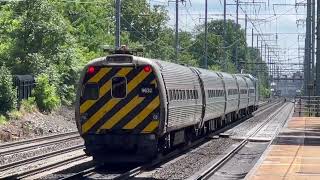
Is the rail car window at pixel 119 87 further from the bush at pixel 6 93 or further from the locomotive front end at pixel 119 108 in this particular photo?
the bush at pixel 6 93

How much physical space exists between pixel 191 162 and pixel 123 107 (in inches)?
137

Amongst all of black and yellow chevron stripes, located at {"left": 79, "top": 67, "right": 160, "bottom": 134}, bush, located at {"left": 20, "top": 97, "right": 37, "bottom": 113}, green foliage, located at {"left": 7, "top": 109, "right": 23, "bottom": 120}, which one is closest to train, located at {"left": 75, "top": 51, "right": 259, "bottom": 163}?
black and yellow chevron stripes, located at {"left": 79, "top": 67, "right": 160, "bottom": 134}

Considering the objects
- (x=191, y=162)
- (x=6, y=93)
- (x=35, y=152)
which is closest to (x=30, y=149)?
(x=35, y=152)

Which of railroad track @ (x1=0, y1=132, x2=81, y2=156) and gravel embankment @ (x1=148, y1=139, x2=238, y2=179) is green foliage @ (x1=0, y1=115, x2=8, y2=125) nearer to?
railroad track @ (x1=0, y1=132, x2=81, y2=156)

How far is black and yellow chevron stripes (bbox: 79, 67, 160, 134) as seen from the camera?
1992 centimetres

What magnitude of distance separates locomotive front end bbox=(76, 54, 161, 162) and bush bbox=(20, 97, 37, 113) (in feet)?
67.8

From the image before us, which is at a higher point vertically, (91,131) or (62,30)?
(62,30)

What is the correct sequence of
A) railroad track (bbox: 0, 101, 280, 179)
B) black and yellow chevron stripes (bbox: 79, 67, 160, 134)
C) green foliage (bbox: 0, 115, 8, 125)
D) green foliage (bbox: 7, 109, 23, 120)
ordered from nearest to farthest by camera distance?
railroad track (bbox: 0, 101, 280, 179) → black and yellow chevron stripes (bbox: 79, 67, 160, 134) → green foliage (bbox: 0, 115, 8, 125) → green foliage (bbox: 7, 109, 23, 120)

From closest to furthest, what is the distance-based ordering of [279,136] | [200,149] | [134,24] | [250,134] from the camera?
1. [200,149]
2. [279,136]
3. [250,134]
4. [134,24]

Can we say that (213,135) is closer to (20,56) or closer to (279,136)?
(279,136)

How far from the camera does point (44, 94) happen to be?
43.6 metres

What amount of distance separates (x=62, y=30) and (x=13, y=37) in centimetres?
328

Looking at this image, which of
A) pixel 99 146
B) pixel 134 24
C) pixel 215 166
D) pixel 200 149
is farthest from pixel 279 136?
pixel 134 24

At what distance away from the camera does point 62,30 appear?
45094 millimetres
